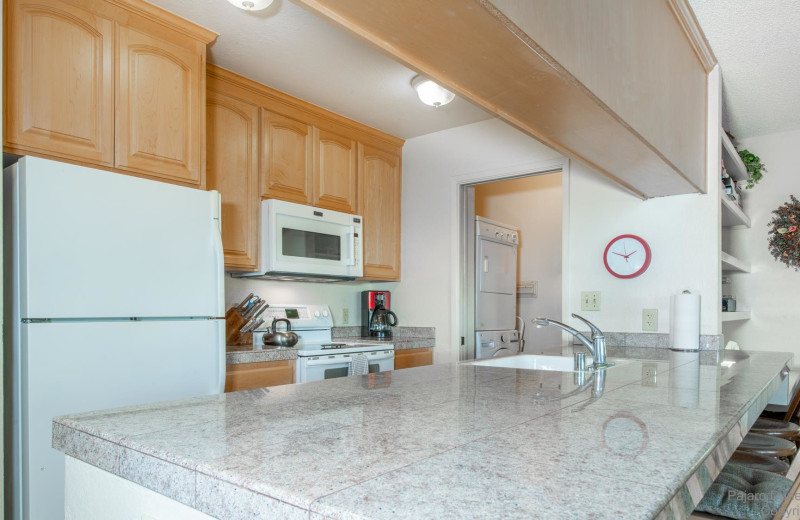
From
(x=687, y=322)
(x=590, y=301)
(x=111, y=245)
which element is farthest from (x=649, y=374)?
(x=111, y=245)

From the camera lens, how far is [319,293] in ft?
12.2

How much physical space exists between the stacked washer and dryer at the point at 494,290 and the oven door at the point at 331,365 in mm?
824

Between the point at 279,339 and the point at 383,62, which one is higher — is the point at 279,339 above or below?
below

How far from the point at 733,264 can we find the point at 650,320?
77 cm

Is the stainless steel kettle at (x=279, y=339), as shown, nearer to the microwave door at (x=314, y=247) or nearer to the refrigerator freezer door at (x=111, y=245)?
the microwave door at (x=314, y=247)

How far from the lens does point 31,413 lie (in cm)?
170

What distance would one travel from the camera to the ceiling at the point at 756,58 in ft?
7.00

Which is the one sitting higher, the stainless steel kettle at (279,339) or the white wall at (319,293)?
the white wall at (319,293)

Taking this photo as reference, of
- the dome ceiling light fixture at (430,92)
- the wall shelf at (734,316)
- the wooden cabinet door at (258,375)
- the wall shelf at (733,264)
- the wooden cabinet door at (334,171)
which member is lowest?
the wooden cabinet door at (258,375)

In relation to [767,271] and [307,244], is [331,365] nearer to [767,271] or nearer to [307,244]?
[307,244]

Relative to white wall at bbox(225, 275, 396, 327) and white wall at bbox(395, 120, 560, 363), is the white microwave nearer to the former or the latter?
white wall at bbox(225, 275, 396, 327)

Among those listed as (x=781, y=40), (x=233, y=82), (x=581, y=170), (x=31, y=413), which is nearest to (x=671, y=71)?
(x=781, y=40)

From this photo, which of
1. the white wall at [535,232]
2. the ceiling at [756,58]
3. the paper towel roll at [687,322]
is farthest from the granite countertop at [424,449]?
the white wall at [535,232]

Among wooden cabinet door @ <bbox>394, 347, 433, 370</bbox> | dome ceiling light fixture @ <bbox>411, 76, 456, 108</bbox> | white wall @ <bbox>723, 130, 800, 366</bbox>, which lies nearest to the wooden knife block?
wooden cabinet door @ <bbox>394, 347, 433, 370</bbox>
